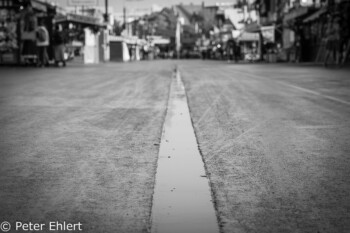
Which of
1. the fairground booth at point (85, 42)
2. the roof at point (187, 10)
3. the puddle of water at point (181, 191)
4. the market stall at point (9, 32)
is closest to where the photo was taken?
the puddle of water at point (181, 191)

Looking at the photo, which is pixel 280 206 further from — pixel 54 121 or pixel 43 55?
pixel 43 55

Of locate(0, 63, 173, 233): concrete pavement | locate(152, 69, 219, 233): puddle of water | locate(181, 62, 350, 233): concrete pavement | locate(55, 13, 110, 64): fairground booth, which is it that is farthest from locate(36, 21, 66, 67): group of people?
locate(152, 69, 219, 233): puddle of water

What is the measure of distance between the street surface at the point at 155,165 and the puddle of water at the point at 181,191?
57 mm

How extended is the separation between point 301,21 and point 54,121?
39279 millimetres

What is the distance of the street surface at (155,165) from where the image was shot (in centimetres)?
284

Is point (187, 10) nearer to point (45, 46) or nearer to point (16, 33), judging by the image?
point (16, 33)

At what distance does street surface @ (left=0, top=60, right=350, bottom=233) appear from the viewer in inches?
112

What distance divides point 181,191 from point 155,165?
2.81 ft

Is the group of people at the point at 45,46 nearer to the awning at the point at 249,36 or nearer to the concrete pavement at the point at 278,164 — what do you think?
the concrete pavement at the point at 278,164

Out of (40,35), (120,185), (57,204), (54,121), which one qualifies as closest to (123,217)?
(57,204)

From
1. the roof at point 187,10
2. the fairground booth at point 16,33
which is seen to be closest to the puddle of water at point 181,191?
the fairground booth at point 16,33

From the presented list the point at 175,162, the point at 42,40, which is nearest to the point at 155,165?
the point at 175,162

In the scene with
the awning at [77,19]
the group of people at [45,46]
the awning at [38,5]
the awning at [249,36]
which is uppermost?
the awning at [38,5]

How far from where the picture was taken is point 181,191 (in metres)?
3.32
